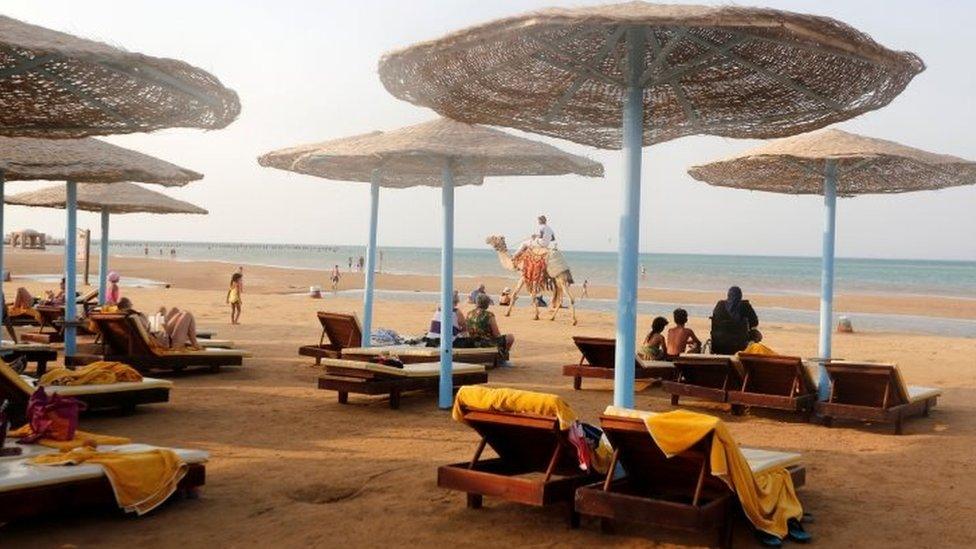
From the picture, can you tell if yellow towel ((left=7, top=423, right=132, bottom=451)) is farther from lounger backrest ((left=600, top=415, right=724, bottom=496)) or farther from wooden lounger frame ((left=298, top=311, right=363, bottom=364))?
wooden lounger frame ((left=298, top=311, right=363, bottom=364))

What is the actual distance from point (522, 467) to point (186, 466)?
1.97 metres

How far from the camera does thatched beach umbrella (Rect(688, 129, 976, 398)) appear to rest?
8.88 metres

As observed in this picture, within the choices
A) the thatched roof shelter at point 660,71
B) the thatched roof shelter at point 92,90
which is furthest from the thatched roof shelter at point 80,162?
the thatched roof shelter at point 660,71

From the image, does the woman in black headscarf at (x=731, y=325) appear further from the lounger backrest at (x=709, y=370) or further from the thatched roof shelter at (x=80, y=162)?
the thatched roof shelter at (x=80, y=162)

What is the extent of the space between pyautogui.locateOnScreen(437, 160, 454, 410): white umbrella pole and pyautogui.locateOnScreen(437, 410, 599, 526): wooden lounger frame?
3.29 m

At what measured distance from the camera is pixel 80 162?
10.6m

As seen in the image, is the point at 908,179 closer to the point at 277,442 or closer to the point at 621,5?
the point at 621,5

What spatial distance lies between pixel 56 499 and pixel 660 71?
409 cm

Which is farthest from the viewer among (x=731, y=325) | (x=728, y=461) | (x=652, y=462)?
(x=731, y=325)

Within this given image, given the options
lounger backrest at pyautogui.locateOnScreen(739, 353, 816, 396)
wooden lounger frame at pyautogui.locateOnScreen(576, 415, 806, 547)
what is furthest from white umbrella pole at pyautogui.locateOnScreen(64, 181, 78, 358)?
wooden lounger frame at pyautogui.locateOnScreen(576, 415, 806, 547)

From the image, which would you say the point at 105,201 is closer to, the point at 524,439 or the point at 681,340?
the point at 681,340

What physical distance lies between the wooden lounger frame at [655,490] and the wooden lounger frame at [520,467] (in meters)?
0.17

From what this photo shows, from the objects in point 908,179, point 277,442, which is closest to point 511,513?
point 277,442

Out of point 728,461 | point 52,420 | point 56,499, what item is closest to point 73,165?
point 52,420
